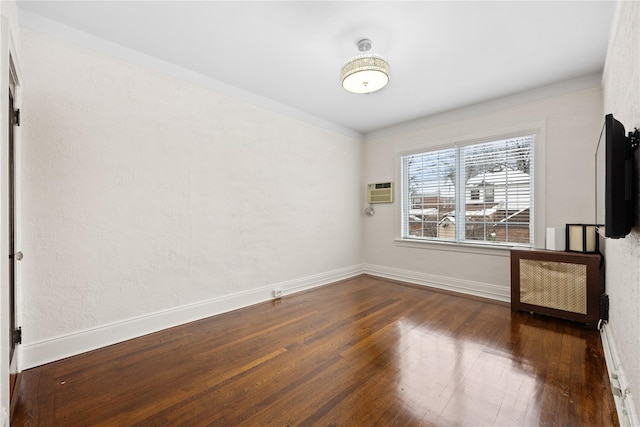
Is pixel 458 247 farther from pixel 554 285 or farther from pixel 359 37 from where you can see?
pixel 359 37

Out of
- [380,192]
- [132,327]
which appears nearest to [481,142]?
[380,192]

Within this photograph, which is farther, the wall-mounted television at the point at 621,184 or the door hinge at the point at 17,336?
the door hinge at the point at 17,336

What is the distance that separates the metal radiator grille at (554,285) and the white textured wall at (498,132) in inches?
19.7

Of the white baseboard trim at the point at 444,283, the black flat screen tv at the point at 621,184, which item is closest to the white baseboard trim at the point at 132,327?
the white baseboard trim at the point at 444,283

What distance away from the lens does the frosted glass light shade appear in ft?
7.94

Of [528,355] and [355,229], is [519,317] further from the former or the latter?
[355,229]

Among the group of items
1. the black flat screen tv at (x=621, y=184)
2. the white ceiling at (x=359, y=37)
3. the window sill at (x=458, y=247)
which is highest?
the white ceiling at (x=359, y=37)

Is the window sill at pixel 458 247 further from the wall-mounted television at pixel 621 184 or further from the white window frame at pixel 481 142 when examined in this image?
the wall-mounted television at pixel 621 184

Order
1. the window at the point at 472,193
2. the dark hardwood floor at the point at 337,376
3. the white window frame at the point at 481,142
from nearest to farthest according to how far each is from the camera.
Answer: the dark hardwood floor at the point at 337,376
the white window frame at the point at 481,142
the window at the point at 472,193

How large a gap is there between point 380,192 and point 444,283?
6.11 ft

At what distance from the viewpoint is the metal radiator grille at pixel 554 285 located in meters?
2.81

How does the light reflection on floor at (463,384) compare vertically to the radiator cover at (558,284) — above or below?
below

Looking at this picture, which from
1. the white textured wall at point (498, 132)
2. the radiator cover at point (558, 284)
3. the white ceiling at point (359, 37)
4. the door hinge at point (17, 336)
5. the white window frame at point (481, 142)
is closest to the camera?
the door hinge at point (17, 336)

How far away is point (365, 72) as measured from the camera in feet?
8.07
